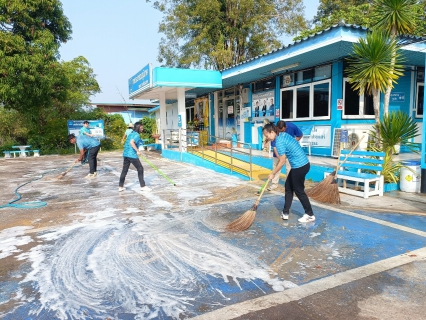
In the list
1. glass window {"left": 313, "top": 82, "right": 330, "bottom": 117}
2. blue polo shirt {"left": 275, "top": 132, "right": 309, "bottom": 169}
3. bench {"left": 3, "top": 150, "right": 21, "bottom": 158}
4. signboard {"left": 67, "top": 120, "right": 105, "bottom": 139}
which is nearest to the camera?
blue polo shirt {"left": 275, "top": 132, "right": 309, "bottom": 169}

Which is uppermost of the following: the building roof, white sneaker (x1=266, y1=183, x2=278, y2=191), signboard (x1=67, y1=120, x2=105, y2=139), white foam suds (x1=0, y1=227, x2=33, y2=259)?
the building roof

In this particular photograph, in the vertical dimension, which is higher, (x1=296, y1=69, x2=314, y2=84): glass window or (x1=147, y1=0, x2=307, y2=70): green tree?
(x1=147, y1=0, x2=307, y2=70): green tree

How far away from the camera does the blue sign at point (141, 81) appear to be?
1223cm

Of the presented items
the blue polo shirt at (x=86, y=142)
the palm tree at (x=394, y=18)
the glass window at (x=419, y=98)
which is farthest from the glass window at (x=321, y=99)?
the blue polo shirt at (x=86, y=142)

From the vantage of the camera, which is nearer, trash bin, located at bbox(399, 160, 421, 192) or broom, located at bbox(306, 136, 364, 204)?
broom, located at bbox(306, 136, 364, 204)

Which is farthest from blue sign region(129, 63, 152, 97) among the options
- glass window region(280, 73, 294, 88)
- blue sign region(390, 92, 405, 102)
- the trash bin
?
the trash bin

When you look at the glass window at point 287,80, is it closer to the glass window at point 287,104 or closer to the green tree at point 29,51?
the glass window at point 287,104

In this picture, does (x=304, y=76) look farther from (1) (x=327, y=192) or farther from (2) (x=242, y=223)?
(2) (x=242, y=223)

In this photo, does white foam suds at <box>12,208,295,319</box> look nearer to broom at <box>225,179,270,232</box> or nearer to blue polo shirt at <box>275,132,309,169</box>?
broom at <box>225,179,270,232</box>

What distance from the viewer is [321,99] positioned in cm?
993

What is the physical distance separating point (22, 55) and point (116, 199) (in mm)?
12395

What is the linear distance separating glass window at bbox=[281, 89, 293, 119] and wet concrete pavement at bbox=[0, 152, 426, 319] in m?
5.46

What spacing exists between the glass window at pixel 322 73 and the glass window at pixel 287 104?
48.7 inches

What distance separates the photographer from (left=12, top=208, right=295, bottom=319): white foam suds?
2.83m
